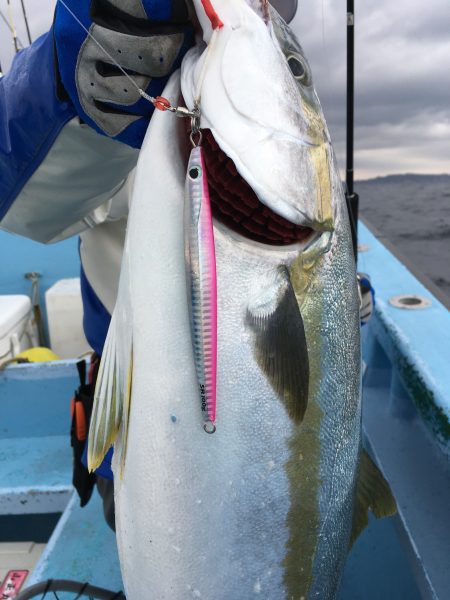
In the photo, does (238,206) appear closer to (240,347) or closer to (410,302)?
(240,347)

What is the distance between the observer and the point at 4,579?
2727mm

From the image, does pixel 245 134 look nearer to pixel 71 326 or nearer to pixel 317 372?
pixel 317 372

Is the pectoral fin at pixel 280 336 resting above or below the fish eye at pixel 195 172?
below

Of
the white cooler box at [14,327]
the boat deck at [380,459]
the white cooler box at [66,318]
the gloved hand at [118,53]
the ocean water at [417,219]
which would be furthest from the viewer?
the ocean water at [417,219]

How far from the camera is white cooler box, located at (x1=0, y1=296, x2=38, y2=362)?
158 inches

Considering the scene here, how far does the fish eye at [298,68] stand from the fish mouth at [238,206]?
0.75 feet

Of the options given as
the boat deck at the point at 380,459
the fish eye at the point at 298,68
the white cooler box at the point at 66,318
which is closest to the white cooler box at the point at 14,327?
the white cooler box at the point at 66,318

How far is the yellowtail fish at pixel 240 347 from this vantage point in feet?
3.03

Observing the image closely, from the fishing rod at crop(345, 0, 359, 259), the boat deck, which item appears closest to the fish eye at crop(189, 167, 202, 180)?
the boat deck

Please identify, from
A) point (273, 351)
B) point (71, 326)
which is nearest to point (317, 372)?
point (273, 351)

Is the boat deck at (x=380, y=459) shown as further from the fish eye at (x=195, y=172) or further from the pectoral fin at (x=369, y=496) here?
the fish eye at (x=195, y=172)

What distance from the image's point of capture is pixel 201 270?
94cm

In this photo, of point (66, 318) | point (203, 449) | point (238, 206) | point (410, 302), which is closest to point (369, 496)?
point (203, 449)

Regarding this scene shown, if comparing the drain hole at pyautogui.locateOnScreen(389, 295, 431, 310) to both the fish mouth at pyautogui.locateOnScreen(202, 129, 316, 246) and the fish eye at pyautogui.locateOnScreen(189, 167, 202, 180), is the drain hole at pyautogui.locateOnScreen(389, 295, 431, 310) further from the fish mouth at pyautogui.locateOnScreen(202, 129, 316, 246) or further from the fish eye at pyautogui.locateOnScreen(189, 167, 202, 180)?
the fish eye at pyautogui.locateOnScreen(189, 167, 202, 180)
